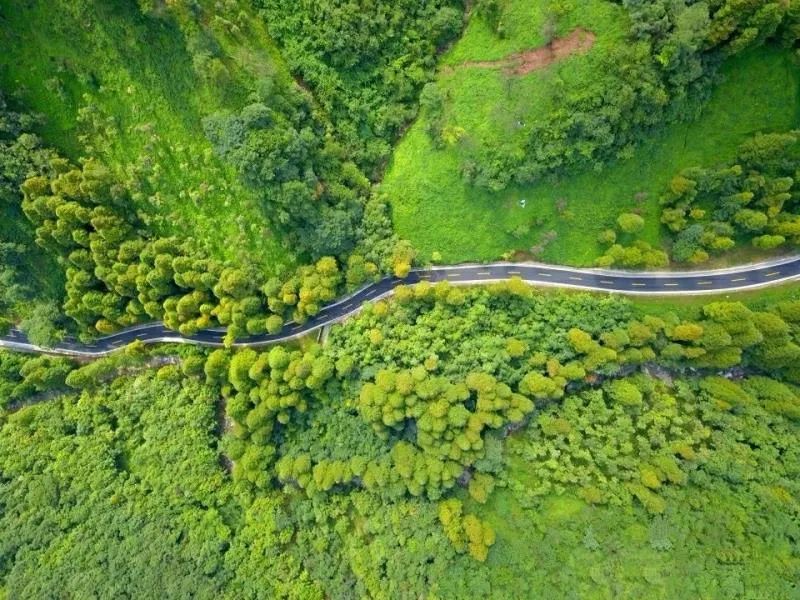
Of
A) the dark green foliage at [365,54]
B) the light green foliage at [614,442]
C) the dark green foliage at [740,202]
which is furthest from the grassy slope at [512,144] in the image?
the light green foliage at [614,442]

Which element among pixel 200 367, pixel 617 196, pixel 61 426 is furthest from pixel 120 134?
pixel 617 196

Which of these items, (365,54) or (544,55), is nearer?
(544,55)

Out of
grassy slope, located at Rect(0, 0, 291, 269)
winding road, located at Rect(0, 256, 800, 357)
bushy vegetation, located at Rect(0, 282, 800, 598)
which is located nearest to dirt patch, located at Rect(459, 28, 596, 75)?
winding road, located at Rect(0, 256, 800, 357)

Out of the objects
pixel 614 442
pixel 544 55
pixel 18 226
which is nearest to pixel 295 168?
pixel 544 55

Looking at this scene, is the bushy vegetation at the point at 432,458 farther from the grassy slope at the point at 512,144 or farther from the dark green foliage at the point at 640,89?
the dark green foliage at the point at 640,89

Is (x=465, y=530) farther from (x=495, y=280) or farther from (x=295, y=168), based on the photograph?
(x=295, y=168)

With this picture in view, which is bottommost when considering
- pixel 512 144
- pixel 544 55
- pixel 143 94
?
pixel 512 144
